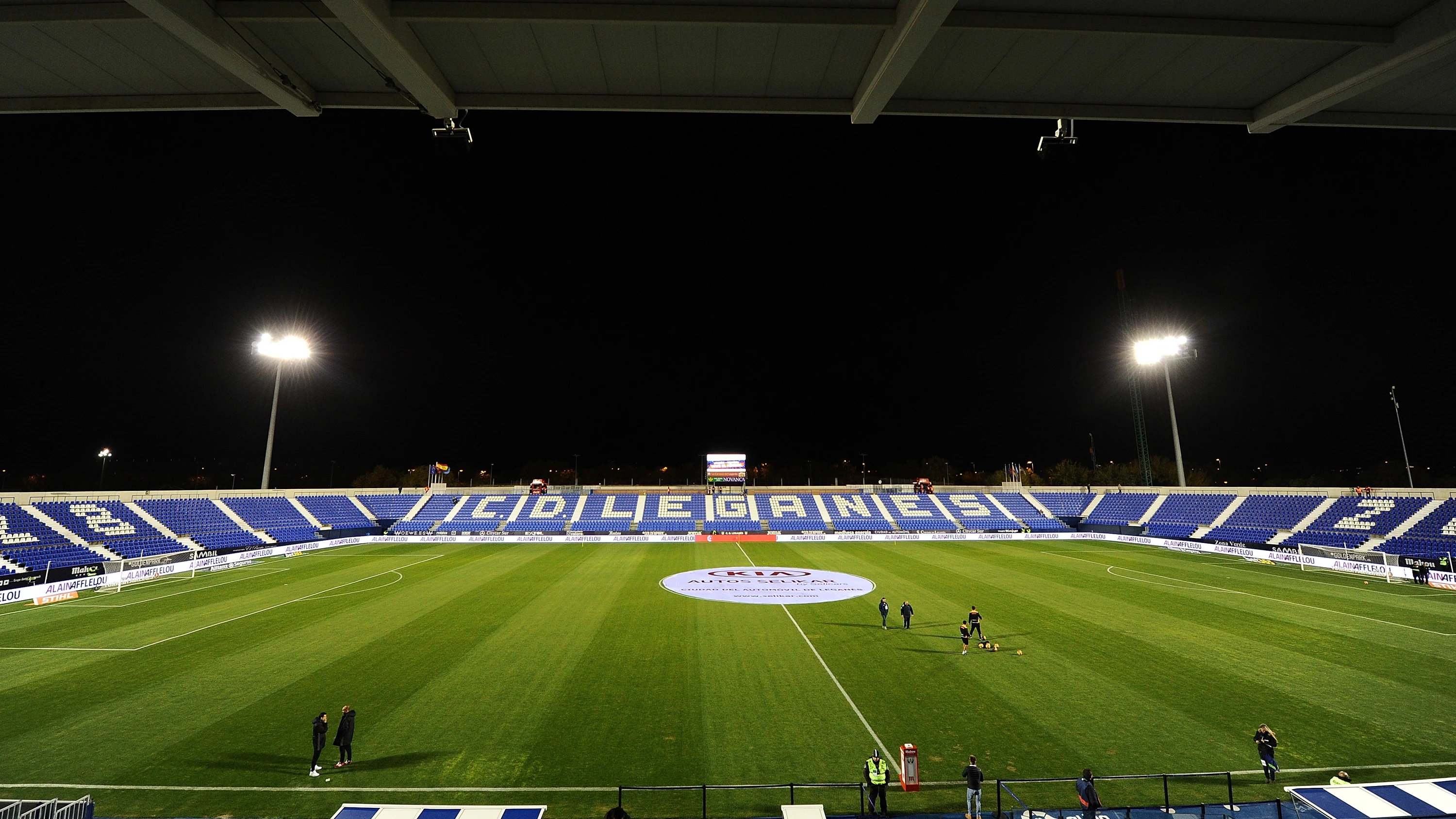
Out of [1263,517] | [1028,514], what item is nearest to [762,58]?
[1263,517]

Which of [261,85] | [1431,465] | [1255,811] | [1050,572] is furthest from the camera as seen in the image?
[1431,465]

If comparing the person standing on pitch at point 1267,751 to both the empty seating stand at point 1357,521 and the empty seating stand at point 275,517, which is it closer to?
the empty seating stand at point 1357,521

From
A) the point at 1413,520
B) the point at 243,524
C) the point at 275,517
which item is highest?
the point at 275,517

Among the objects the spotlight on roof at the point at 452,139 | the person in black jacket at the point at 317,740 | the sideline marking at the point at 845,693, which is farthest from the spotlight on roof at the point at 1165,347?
the person in black jacket at the point at 317,740

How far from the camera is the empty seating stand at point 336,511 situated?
55344mm

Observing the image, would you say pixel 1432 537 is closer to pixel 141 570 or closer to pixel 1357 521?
pixel 1357 521

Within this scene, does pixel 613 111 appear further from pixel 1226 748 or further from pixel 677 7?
pixel 1226 748

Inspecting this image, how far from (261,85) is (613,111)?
11.8ft

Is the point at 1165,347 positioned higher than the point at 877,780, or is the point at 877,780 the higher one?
the point at 1165,347

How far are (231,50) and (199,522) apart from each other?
54.2 metres

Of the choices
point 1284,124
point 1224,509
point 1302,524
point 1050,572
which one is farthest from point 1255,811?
point 1224,509

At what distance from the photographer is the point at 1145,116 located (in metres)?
6.80

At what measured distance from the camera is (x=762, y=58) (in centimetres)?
591

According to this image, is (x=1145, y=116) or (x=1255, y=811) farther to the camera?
(x=1255, y=811)
